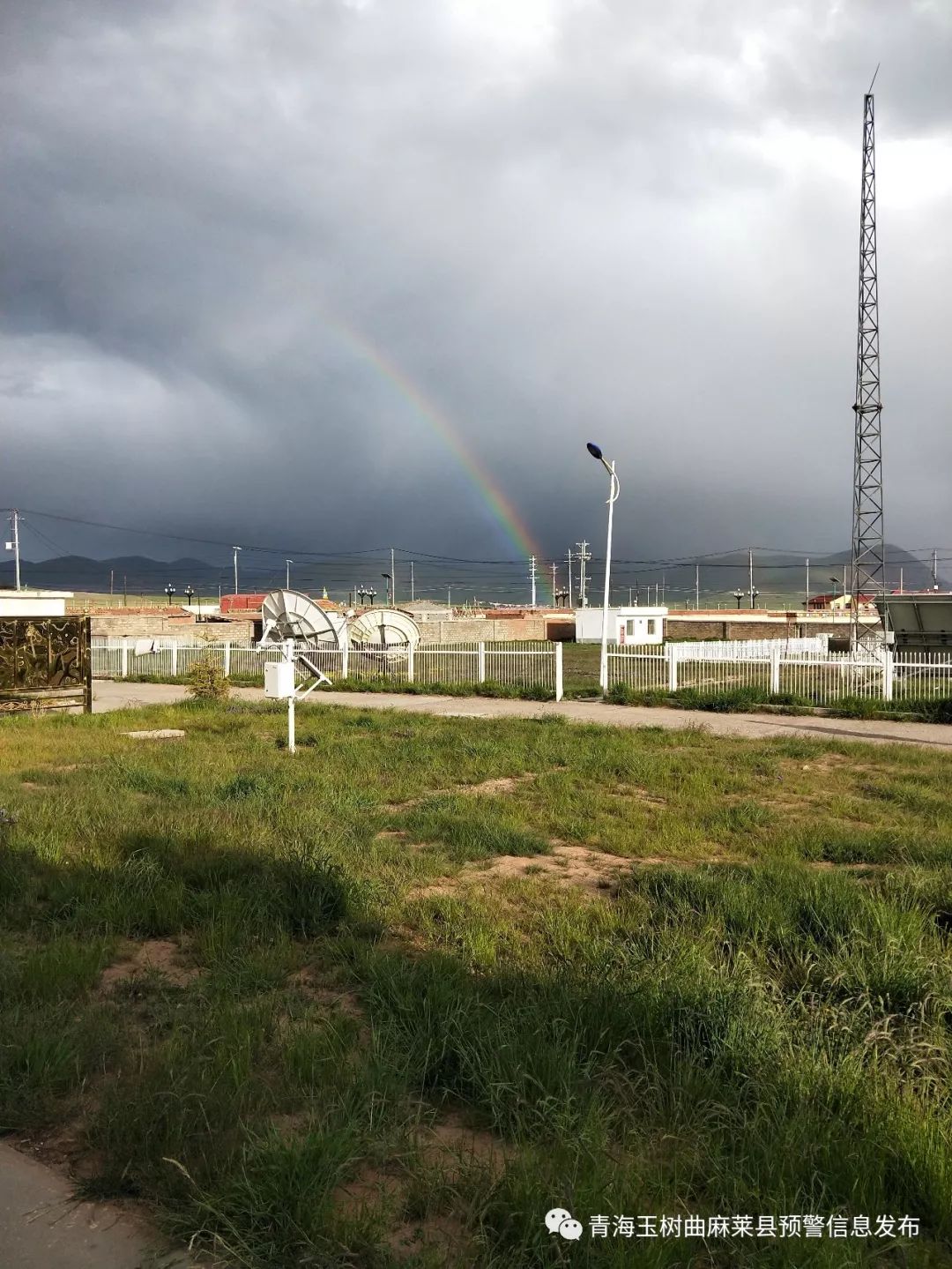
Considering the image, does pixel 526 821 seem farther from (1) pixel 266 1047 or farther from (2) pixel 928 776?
(2) pixel 928 776

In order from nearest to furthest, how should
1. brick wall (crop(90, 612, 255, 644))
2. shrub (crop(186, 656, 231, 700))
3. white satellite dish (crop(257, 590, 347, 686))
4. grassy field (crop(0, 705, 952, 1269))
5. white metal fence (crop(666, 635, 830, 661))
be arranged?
grassy field (crop(0, 705, 952, 1269)) → shrub (crop(186, 656, 231, 700)) → white metal fence (crop(666, 635, 830, 661)) → white satellite dish (crop(257, 590, 347, 686)) → brick wall (crop(90, 612, 255, 644))

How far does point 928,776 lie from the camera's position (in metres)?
10.2

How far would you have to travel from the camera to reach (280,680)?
1169 centimetres

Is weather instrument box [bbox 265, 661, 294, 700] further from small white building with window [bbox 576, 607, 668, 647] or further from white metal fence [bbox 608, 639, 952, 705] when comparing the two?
small white building with window [bbox 576, 607, 668, 647]

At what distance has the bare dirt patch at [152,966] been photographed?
4.28m

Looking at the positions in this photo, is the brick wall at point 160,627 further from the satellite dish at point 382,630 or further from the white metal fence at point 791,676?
the white metal fence at point 791,676

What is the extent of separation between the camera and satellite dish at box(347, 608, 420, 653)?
30016mm

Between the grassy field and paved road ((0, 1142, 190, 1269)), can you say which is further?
the grassy field

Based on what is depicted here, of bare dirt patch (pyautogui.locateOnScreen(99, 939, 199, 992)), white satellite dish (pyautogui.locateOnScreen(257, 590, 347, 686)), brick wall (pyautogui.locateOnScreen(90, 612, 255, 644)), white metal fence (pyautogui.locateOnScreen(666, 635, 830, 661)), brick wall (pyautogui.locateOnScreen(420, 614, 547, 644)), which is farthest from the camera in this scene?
brick wall (pyautogui.locateOnScreen(420, 614, 547, 644))

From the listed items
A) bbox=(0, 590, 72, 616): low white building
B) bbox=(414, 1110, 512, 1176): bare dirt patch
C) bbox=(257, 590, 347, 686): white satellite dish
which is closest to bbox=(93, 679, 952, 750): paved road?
bbox=(0, 590, 72, 616): low white building

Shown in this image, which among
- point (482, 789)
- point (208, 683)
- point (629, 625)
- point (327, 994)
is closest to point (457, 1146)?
point (327, 994)

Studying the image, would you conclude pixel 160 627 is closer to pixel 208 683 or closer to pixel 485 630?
pixel 485 630

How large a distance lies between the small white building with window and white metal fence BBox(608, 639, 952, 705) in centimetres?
2973

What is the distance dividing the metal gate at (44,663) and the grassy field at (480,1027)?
37.4 feet
